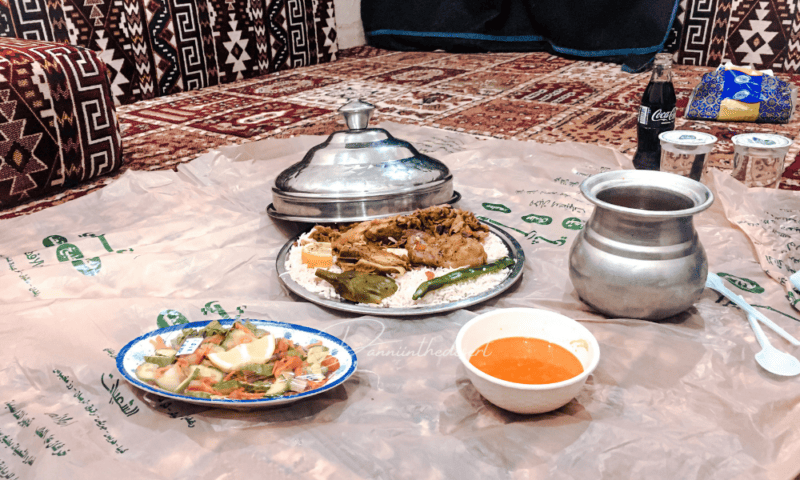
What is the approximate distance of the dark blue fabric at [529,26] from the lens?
3639mm

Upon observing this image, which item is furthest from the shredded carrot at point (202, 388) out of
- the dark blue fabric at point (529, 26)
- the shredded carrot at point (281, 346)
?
the dark blue fabric at point (529, 26)

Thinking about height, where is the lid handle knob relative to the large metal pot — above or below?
above

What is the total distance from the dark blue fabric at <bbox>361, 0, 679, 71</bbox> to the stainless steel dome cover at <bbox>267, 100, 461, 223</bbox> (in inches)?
101

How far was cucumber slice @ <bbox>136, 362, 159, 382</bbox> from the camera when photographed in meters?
0.82

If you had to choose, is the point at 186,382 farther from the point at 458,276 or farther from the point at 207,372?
the point at 458,276

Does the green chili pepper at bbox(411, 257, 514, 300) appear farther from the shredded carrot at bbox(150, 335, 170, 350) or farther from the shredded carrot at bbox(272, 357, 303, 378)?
the shredded carrot at bbox(150, 335, 170, 350)

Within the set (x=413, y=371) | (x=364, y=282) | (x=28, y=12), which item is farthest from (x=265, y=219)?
(x=28, y=12)

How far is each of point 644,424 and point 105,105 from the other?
182cm

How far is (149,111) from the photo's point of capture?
2900 millimetres

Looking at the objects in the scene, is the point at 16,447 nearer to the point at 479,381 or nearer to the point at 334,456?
the point at 334,456

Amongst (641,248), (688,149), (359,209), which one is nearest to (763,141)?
(688,149)

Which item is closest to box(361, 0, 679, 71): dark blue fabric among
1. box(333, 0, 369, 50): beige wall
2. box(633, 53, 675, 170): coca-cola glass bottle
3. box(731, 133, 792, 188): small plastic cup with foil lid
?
box(333, 0, 369, 50): beige wall

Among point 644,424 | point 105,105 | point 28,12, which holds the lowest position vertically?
point 644,424

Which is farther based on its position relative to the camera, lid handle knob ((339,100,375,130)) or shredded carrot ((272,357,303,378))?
lid handle knob ((339,100,375,130))
